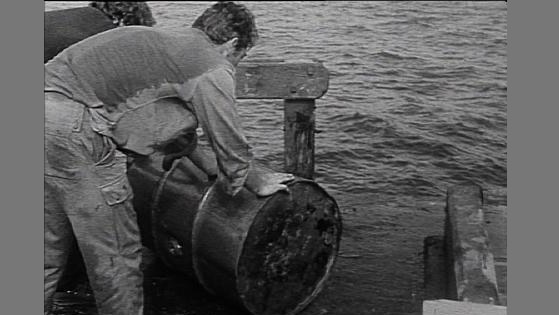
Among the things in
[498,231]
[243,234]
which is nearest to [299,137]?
[498,231]

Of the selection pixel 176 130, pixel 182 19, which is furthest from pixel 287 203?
pixel 182 19

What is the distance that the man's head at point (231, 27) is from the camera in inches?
159

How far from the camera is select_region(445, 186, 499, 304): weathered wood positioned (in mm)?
4312

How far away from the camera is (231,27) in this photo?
4043 mm

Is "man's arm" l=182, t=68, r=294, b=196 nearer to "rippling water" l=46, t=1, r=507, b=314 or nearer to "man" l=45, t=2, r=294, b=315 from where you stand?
"man" l=45, t=2, r=294, b=315

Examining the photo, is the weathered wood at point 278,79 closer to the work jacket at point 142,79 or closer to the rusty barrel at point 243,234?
the rusty barrel at point 243,234

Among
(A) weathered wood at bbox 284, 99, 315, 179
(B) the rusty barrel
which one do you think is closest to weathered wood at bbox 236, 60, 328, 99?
(A) weathered wood at bbox 284, 99, 315, 179

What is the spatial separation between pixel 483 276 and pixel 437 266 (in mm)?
1590

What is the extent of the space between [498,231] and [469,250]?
94cm

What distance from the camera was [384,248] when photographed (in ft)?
21.7

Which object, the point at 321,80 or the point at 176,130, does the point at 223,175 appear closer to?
the point at 176,130

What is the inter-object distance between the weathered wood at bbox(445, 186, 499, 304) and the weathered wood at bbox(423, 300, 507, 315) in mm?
519

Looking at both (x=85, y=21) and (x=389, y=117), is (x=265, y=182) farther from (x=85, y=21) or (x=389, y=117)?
(x=389, y=117)

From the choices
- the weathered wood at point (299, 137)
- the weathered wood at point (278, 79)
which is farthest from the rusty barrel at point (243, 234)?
the weathered wood at point (299, 137)
